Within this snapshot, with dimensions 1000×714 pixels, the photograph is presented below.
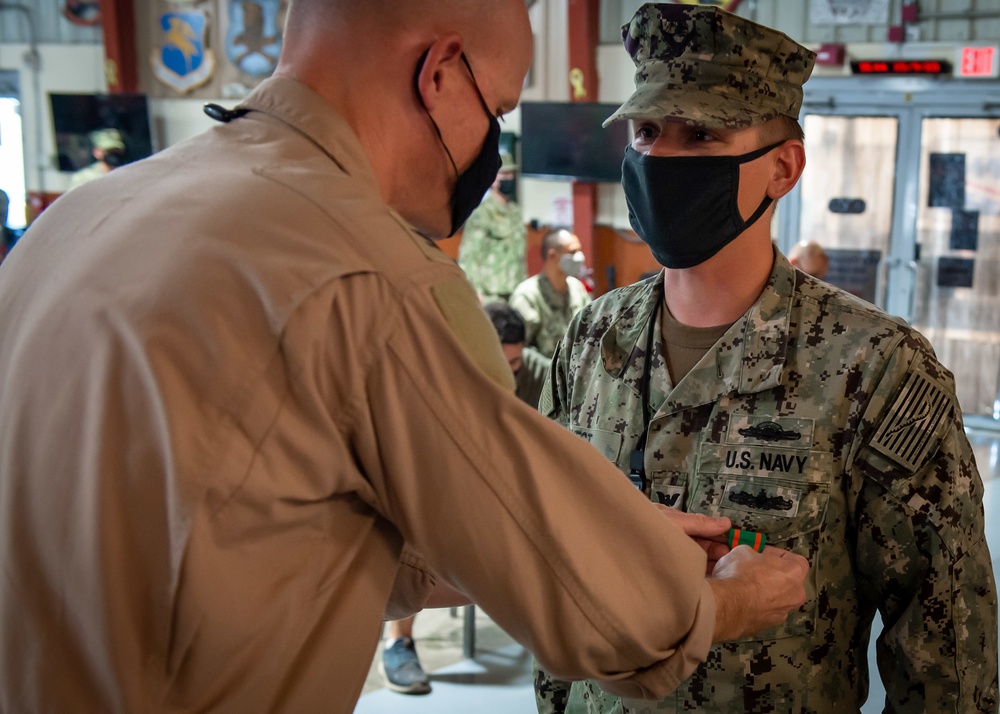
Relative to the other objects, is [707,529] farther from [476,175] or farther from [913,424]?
[476,175]

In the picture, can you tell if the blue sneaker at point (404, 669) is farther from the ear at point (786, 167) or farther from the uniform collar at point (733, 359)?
the ear at point (786, 167)

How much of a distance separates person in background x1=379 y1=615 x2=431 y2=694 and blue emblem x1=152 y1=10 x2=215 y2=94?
8.46 m

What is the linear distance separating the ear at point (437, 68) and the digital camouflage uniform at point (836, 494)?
0.85 metres

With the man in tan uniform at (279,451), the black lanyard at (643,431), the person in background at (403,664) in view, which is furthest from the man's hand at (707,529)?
the person in background at (403,664)

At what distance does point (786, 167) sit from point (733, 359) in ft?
1.39

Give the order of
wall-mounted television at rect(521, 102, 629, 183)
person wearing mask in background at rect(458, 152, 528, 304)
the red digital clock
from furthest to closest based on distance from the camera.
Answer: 1. wall-mounted television at rect(521, 102, 629, 183)
2. person wearing mask in background at rect(458, 152, 528, 304)
3. the red digital clock

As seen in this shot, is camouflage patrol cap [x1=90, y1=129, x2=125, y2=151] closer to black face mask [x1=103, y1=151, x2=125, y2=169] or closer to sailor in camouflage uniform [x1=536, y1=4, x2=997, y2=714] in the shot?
black face mask [x1=103, y1=151, x2=125, y2=169]

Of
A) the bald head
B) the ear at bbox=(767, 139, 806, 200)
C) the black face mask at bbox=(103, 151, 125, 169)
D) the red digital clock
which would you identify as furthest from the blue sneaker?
the black face mask at bbox=(103, 151, 125, 169)

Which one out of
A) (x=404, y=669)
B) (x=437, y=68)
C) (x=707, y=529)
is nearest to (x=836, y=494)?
(x=707, y=529)

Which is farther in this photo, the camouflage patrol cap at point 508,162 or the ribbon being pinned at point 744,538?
the camouflage patrol cap at point 508,162

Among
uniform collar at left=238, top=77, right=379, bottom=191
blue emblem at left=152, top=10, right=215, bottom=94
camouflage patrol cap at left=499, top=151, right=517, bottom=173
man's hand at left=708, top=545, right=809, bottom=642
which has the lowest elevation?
man's hand at left=708, top=545, right=809, bottom=642

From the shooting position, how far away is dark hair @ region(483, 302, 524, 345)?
15.4 ft

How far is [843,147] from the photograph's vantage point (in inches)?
338

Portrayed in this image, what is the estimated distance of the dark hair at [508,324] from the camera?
15.4 feet
